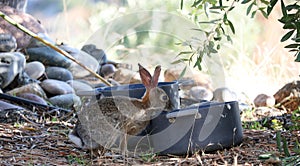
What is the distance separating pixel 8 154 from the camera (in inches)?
83.2

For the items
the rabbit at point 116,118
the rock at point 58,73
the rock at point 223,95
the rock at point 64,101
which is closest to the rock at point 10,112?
the rock at point 64,101

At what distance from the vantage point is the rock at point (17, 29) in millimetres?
4486

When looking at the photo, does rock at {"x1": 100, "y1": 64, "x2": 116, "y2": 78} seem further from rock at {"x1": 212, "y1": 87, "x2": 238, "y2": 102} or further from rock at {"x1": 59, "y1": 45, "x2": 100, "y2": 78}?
rock at {"x1": 212, "y1": 87, "x2": 238, "y2": 102}

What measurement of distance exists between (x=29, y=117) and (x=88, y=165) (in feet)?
3.39

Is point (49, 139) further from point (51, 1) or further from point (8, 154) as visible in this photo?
point (51, 1)

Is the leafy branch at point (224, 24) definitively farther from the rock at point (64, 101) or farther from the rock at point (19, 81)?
the rock at point (19, 81)

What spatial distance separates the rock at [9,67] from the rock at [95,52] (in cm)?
117

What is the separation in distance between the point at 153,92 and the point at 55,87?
2026 millimetres

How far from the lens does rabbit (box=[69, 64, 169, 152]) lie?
2.05 meters

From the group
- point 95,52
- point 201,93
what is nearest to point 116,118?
point 201,93

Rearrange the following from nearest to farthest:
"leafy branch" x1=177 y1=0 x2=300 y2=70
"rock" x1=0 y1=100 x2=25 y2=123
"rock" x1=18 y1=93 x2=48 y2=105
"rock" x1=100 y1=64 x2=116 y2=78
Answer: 1. "leafy branch" x1=177 y1=0 x2=300 y2=70
2. "rock" x1=0 y1=100 x2=25 y2=123
3. "rock" x1=18 y1=93 x2=48 y2=105
4. "rock" x1=100 y1=64 x2=116 y2=78

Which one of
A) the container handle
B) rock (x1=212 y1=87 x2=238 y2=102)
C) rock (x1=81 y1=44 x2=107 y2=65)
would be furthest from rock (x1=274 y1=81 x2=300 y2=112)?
the container handle

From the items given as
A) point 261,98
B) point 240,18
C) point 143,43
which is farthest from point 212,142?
point 240,18

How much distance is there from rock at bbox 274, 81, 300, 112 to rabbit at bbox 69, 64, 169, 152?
2.05 metres
